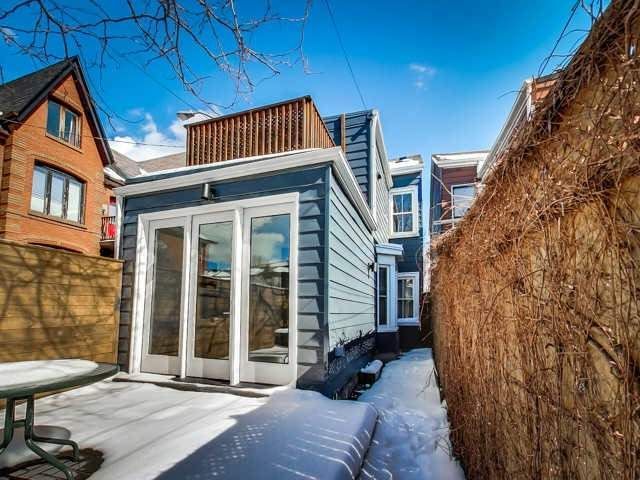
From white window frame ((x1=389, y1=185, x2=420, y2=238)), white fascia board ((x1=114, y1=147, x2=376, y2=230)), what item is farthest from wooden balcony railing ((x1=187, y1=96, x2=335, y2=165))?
white window frame ((x1=389, y1=185, x2=420, y2=238))

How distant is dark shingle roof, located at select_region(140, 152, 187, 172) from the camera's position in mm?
15789

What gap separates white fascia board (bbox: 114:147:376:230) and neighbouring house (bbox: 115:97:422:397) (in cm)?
1

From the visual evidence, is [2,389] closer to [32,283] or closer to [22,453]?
[22,453]

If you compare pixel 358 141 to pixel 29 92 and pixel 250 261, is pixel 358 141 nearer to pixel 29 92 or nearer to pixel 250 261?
pixel 250 261

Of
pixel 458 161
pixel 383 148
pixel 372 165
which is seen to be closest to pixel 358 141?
pixel 372 165

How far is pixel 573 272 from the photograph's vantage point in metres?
0.91

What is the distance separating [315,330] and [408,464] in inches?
55.9

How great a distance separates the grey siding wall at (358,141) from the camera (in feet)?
25.7

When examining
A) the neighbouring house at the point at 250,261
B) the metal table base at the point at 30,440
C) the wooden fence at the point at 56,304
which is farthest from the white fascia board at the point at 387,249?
the metal table base at the point at 30,440

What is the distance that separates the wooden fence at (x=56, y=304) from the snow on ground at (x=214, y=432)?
1.92 feet

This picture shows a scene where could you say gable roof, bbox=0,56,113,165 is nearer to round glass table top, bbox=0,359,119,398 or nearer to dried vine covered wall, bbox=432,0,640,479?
round glass table top, bbox=0,359,119,398

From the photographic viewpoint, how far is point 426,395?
179 inches

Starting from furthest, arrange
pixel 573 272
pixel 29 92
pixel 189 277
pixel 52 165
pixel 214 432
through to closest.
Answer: pixel 52 165, pixel 29 92, pixel 189 277, pixel 214 432, pixel 573 272

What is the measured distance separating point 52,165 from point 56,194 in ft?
3.05
